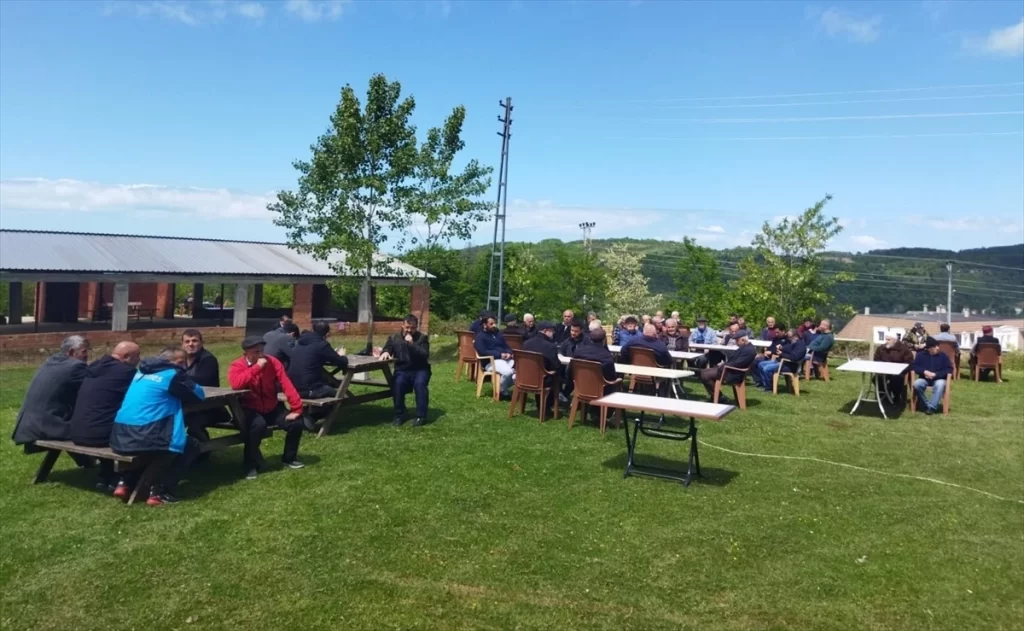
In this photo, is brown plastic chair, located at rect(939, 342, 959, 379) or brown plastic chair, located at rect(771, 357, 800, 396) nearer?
brown plastic chair, located at rect(771, 357, 800, 396)

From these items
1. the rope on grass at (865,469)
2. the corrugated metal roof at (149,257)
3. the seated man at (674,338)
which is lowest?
the rope on grass at (865,469)

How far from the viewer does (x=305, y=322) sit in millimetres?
24844

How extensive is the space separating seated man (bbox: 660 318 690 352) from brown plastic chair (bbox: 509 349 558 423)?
12.2 feet

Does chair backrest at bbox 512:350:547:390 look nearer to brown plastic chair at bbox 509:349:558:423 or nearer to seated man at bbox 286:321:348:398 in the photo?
brown plastic chair at bbox 509:349:558:423

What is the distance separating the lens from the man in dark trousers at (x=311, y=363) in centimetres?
736

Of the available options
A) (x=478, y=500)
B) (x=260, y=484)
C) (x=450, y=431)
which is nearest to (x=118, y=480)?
(x=260, y=484)

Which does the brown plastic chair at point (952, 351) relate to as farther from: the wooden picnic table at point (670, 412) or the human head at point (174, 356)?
the human head at point (174, 356)

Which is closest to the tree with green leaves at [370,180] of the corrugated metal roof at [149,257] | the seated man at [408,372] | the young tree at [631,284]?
the corrugated metal roof at [149,257]

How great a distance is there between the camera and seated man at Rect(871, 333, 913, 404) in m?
10.8

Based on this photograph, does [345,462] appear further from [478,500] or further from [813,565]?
[813,565]

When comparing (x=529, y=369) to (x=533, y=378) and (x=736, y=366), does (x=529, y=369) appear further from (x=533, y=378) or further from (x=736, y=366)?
(x=736, y=366)

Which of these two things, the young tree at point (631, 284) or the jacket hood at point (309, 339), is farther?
the young tree at point (631, 284)

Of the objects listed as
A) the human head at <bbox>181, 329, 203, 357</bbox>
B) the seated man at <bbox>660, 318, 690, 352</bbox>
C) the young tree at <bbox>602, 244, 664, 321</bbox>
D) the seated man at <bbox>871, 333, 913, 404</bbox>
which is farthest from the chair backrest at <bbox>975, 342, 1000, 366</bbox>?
the young tree at <bbox>602, 244, 664, 321</bbox>

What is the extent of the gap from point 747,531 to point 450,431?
3645mm
